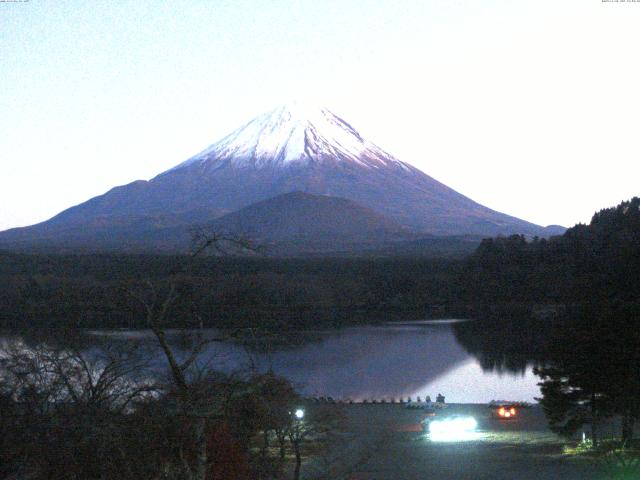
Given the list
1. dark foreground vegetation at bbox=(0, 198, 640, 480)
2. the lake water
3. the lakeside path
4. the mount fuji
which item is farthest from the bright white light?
the mount fuji

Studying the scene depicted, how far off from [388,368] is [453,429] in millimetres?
11218

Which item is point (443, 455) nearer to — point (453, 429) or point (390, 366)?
point (453, 429)

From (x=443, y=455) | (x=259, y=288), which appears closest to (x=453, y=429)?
(x=443, y=455)

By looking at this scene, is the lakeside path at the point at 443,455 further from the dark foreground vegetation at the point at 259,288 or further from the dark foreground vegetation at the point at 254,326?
the dark foreground vegetation at the point at 259,288

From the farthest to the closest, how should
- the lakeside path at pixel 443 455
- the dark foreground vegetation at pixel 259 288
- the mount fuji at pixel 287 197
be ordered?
the mount fuji at pixel 287 197, the dark foreground vegetation at pixel 259 288, the lakeside path at pixel 443 455

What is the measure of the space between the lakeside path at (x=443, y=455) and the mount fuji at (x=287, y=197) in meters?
78.3

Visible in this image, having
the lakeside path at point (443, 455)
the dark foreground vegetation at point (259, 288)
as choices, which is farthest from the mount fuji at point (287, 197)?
the lakeside path at point (443, 455)

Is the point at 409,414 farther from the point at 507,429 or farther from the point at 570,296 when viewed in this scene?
the point at 570,296

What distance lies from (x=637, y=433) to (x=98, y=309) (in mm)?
16641

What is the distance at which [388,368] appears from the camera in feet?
89.6

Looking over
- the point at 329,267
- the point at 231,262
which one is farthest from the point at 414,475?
the point at 329,267

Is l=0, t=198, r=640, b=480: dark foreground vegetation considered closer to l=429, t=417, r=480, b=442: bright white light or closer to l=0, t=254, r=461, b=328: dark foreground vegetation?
l=0, t=254, r=461, b=328: dark foreground vegetation

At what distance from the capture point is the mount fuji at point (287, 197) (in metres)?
102

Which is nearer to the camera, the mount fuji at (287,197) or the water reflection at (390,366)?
the water reflection at (390,366)
